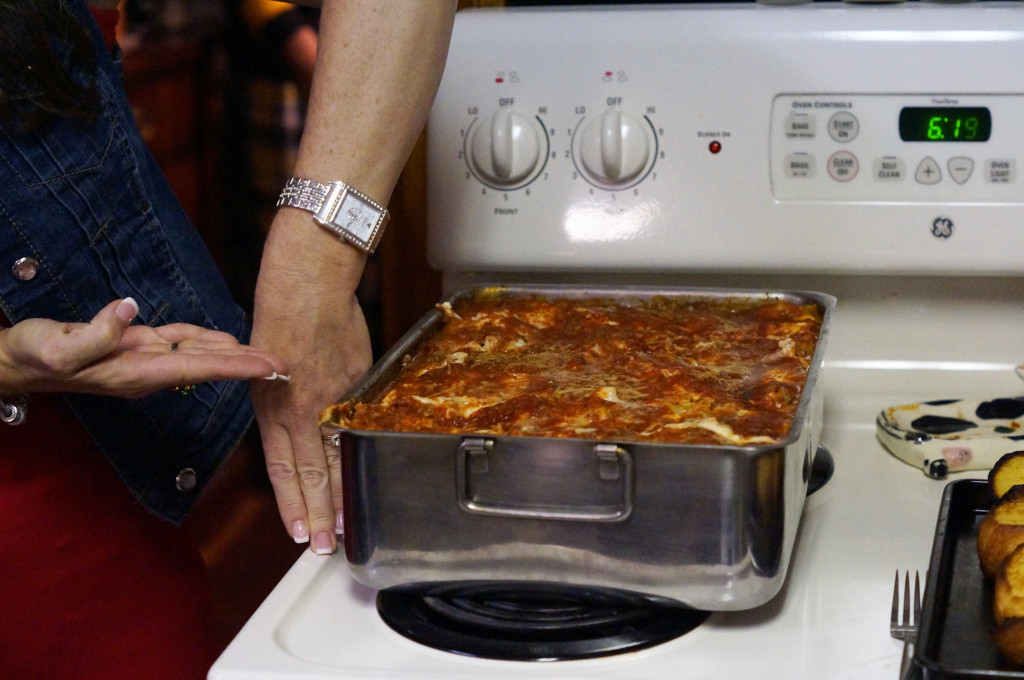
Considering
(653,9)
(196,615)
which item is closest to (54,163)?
(196,615)

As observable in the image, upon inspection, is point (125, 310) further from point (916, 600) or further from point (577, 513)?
point (916, 600)

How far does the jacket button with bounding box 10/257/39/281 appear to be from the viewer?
0.99m

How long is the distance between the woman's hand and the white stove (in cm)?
47

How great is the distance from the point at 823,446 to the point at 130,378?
0.70 meters

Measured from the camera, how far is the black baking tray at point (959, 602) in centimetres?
65

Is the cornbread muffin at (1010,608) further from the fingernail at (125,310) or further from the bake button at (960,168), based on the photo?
the fingernail at (125,310)

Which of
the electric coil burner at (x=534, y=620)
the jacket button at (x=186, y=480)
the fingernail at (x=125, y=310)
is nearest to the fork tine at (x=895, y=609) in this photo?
the electric coil burner at (x=534, y=620)

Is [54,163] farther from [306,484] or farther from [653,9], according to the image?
[653,9]

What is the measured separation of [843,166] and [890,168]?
51 millimetres

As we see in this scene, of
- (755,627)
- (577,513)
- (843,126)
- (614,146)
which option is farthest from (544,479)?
(843,126)

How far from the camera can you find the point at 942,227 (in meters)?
1.16

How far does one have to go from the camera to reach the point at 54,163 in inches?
40.3

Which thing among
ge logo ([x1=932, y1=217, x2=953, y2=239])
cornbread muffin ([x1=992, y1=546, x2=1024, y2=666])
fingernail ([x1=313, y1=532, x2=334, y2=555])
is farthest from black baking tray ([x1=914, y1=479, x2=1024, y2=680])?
fingernail ([x1=313, y1=532, x2=334, y2=555])

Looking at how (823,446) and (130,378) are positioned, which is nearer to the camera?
(130,378)
